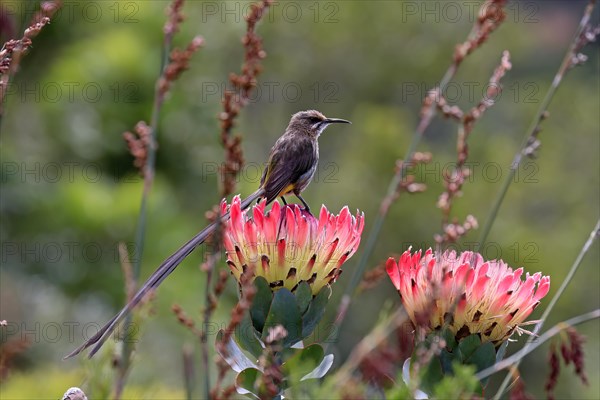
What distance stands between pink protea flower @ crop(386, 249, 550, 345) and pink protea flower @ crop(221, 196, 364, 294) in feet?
0.30

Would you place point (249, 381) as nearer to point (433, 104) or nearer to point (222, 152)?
point (433, 104)

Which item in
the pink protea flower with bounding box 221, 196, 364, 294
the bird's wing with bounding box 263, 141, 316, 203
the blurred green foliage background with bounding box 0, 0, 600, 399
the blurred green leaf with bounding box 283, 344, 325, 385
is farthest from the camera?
the blurred green foliage background with bounding box 0, 0, 600, 399

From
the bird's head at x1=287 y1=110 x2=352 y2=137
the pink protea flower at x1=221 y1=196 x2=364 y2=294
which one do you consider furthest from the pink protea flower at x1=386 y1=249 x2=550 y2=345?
the bird's head at x1=287 y1=110 x2=352 y2=137

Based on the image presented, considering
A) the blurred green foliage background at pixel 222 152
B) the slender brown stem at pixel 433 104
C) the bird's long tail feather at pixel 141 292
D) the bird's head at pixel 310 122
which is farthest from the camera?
the blurred green foliage background at pixel 222 152

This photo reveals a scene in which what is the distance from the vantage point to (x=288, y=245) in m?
1.34

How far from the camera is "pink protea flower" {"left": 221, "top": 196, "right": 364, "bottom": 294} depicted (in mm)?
1344

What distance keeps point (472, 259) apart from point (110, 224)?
8.19m

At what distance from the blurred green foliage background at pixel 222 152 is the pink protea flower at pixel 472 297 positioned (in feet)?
3.07

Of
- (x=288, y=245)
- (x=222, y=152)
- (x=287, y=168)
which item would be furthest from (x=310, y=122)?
(x=222, y=152)

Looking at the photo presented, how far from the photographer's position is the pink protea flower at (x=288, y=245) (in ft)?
4.41

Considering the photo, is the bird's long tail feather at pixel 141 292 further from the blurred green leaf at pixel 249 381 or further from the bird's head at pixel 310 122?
the bird's head at pixel 310 122

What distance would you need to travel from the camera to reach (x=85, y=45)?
10609 millimetres

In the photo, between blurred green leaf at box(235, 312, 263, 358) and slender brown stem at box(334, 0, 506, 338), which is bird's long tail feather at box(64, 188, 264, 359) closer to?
blurred green leaf at box(235, 312, 263, 358)

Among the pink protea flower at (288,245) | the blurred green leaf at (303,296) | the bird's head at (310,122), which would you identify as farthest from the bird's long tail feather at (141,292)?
the bird's head at (310,122)
